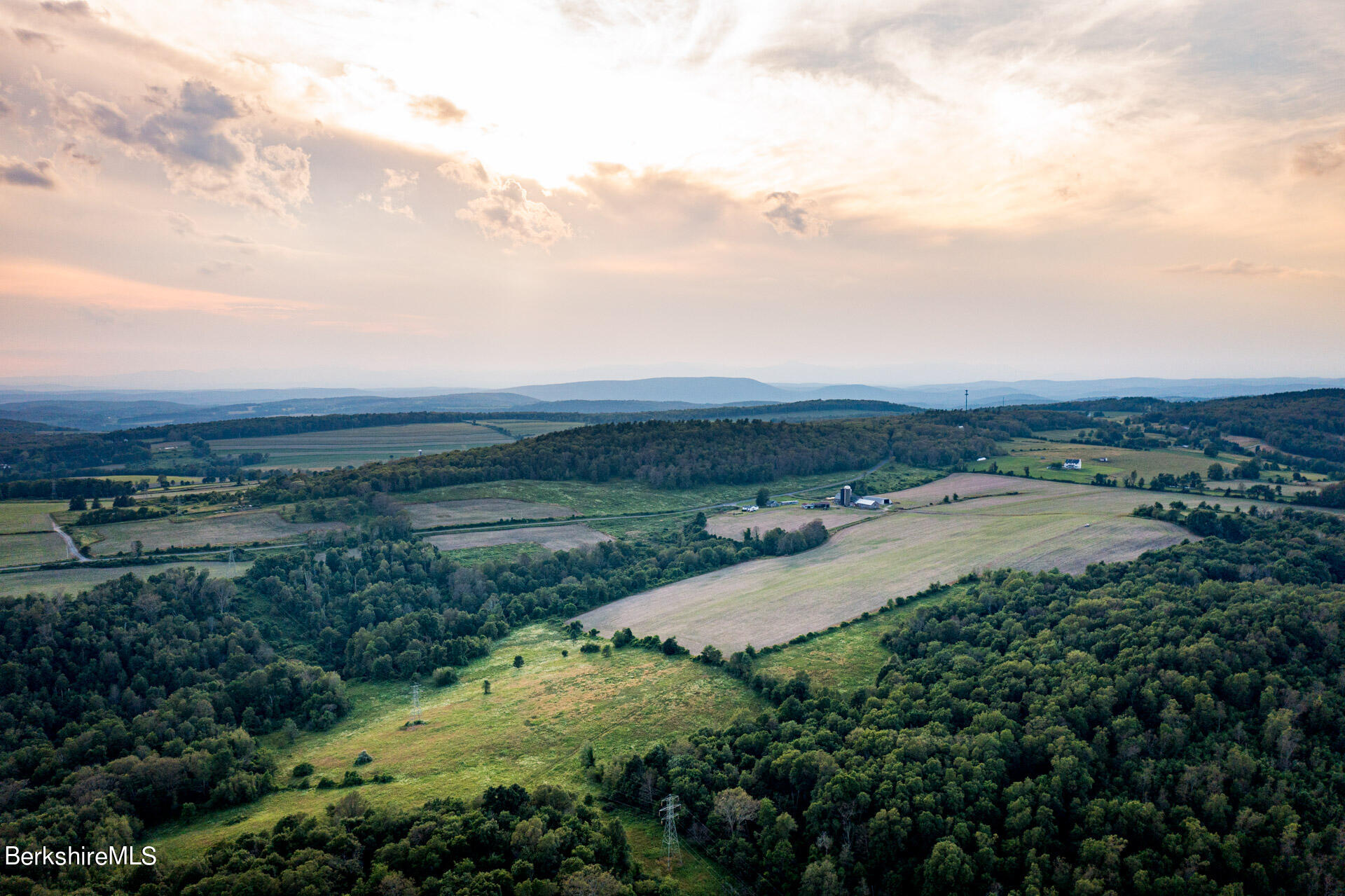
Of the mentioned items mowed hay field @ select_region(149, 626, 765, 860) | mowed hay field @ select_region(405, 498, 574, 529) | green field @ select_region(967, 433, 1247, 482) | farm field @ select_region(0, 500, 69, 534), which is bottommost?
mowed hay field @ select_region(149, 626, 765, 860)

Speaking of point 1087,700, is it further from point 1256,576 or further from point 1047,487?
point 1047,487

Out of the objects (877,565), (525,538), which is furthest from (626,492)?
(877,565)

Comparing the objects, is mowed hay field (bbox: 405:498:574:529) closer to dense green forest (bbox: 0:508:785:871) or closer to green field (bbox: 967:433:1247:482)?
dense green forest (bbox: 0:508:785:871)

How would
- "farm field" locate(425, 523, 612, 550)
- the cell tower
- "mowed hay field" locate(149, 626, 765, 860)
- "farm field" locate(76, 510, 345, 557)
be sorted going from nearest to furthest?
the cell tower, "mowed hay field" locate(149, 626, 765, 860), "farm field" locate(76, 510, 345, 557), "farm field" locate(425, 523, 612, 550)

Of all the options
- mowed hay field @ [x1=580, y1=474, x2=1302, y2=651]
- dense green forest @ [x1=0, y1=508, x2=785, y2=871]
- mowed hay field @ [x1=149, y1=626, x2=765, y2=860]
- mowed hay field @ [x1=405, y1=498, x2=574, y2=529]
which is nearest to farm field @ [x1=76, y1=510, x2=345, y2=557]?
dense green forest @ [x1=0, y1=508, x2=785, y2=871]

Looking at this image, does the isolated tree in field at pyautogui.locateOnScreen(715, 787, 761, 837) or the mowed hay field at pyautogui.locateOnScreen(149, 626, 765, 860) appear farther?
the mowed hay field at pyautogui.locateOnScreen(149, 626, 765, 860)

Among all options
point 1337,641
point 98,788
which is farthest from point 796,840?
point 98,788
